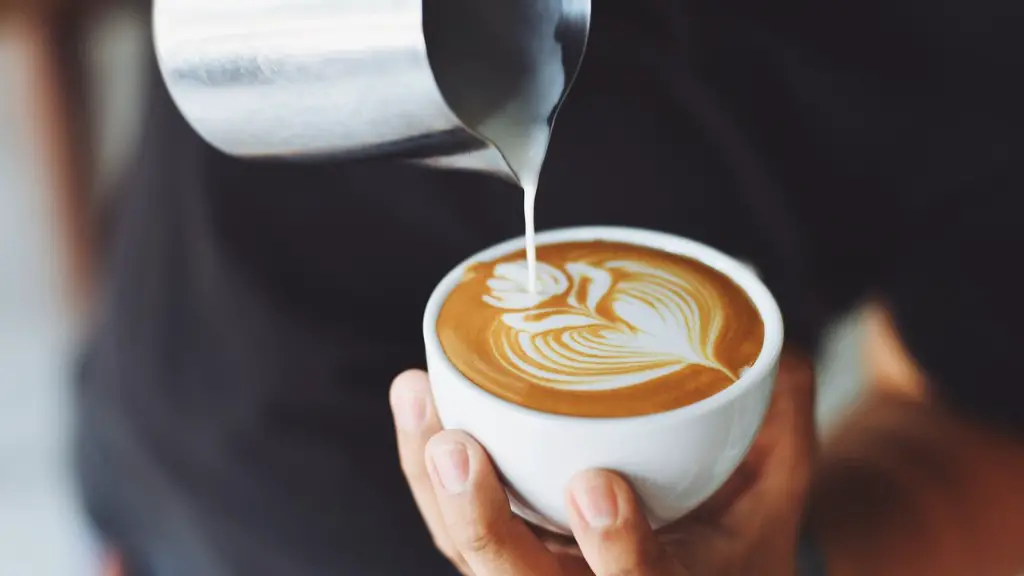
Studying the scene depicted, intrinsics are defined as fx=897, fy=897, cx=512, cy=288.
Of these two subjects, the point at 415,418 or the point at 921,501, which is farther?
the point at 921,501

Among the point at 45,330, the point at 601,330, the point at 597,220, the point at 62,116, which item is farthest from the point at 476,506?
the point at 45,330

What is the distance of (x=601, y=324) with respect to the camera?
529 millimetres

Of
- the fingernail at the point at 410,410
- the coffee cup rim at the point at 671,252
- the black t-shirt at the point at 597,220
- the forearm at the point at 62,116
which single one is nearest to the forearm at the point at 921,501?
the black t-shirt at the point at 597,220

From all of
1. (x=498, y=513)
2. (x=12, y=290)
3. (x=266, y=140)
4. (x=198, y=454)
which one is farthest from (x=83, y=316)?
(x=498, y=513)

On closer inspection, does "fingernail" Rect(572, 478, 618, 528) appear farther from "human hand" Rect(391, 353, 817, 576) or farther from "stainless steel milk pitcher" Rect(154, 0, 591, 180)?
"stainless steel milk pitcher" Rect(154, 0, 591, 180)

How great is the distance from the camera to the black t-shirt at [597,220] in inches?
29.6

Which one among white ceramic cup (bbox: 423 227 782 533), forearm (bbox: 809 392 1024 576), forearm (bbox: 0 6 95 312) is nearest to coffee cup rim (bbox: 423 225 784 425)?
white ceramic cup (bbox: 423 227 782 533)

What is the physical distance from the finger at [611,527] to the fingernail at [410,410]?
0.11 metres

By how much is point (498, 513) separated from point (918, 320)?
1.74ft

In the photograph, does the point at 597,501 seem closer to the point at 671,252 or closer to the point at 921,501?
the point at 671,252

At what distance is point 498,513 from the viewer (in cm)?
46

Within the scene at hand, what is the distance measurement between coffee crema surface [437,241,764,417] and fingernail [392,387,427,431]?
0.04 meters

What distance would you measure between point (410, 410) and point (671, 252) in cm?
21

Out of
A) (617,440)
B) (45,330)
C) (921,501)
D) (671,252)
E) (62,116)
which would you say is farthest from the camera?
(45,330)
